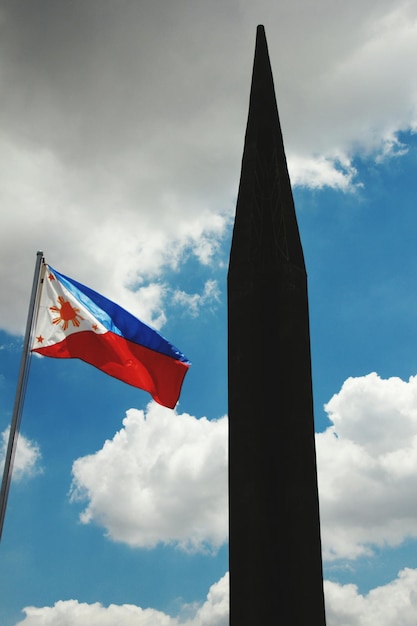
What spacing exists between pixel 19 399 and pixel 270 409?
20.5 ft

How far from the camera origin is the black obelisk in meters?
15.3

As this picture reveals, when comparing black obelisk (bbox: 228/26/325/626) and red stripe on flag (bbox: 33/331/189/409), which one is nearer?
black obelisk (bbox: 228/26/325/626)

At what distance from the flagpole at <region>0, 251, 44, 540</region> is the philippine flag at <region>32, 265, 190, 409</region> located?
18.2 inches

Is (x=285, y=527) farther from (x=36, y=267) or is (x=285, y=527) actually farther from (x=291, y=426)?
(x=36, y=267)

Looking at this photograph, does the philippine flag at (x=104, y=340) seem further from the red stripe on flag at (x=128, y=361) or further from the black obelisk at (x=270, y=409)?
the black obelisk at (x=270, y=409)

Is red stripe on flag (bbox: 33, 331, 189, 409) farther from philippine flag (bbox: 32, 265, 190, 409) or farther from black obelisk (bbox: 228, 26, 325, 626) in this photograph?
black obelisk (bbox: 228, 26, 325, 626)

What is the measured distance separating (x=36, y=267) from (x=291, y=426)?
8.52 m

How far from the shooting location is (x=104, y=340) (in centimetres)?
2028

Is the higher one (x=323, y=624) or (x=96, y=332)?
(x=96, y=332)

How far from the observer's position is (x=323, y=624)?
15.0 metres

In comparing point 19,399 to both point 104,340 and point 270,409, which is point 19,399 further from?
point 270,409

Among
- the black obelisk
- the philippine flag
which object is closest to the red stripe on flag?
the philippine flag

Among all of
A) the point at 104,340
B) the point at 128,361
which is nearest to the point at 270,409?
the point at 128,361

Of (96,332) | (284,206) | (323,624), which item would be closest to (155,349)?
(96,332)
